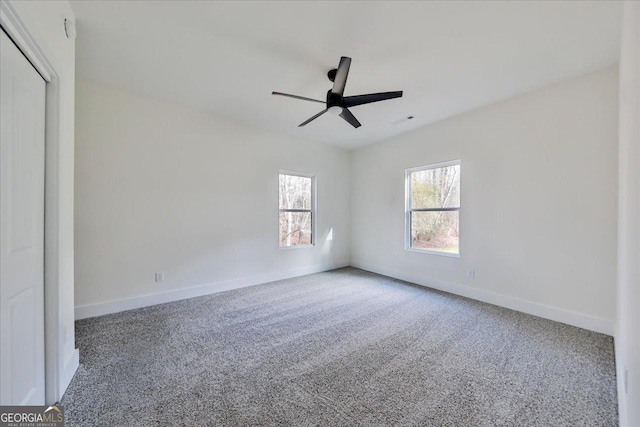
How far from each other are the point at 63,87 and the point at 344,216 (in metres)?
4.51

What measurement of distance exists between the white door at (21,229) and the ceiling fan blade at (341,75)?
1.93 metres

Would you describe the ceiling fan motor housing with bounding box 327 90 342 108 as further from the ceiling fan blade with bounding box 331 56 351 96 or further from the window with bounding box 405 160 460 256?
the window with bounding box 405 160 460 256

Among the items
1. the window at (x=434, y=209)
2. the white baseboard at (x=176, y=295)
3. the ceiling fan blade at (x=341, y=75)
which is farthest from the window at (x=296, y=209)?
the ceiling fan blade at (x=341, y=75)

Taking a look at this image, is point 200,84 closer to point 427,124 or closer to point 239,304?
point 239,304

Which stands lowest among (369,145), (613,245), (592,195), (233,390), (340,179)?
(233,390)

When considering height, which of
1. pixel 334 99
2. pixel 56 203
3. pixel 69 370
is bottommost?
pixel 69 370

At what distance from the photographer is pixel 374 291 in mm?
3859

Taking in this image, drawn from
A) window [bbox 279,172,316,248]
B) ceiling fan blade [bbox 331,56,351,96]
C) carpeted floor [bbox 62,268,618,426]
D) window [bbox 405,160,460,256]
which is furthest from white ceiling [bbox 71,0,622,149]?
carpeted floor [bbox 62,268,618,426]

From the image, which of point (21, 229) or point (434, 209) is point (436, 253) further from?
point (21, 229)

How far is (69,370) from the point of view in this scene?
176 centimetres

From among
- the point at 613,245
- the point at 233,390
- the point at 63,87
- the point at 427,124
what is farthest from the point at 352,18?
the point at 613,245

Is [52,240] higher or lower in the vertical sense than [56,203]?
lower

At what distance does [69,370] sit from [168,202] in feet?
6.77

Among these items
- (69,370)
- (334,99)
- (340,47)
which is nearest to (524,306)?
(334,99)
